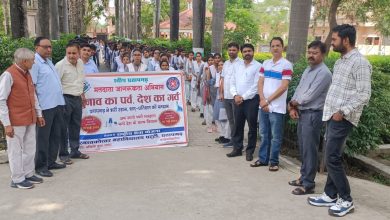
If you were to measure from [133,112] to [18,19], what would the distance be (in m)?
6.06

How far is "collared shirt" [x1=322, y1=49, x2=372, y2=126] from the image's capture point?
4363 mm

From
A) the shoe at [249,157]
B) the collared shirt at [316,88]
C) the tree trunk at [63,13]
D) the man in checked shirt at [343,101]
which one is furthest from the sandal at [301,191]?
the tree trunk at [63,13]

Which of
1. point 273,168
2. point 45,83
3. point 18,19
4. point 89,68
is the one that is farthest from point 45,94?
point 18,19

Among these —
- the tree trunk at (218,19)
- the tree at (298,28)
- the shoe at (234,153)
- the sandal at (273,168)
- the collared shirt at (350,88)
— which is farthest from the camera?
the tree trunk at (218,19)

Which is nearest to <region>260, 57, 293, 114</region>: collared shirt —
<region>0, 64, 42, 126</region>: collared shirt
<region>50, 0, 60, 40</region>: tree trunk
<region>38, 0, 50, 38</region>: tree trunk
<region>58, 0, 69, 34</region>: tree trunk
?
<region>0, 64, 42, 126</region>: collared shirt

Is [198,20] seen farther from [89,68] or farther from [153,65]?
[89,68]

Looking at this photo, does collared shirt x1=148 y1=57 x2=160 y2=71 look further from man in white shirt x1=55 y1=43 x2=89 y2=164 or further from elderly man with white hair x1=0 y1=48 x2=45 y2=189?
elderly man with white hair x1=0 y1=48 x2=45 y2=189

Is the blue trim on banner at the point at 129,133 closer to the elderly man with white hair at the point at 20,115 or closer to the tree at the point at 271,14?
the elderly man with white hair at the point at 20,115

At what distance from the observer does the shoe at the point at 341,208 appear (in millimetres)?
4559

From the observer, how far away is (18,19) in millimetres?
11477

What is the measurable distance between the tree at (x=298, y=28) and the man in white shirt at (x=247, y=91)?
6.00 ft

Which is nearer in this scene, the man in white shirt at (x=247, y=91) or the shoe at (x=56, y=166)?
the shoe at (x=56, y=166)

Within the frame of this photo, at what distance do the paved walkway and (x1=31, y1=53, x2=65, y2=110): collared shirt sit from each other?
107 cm

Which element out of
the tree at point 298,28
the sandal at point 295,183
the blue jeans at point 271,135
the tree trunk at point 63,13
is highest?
the tree trunk at point 63,13
